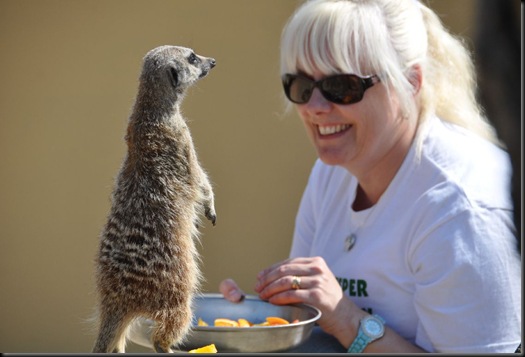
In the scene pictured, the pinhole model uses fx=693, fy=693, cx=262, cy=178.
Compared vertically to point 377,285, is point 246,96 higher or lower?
higher

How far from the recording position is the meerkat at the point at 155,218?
67cm

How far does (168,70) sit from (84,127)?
0.46 metres

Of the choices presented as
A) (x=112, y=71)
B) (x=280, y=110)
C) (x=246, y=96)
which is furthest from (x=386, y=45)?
(x=112, y=71)

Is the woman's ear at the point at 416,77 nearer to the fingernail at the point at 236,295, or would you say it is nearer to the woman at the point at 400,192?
the woman at the point at 400,192

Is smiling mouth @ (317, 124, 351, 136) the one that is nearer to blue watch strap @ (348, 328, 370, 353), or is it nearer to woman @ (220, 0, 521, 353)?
woman @ (220, 0, 521, 353)

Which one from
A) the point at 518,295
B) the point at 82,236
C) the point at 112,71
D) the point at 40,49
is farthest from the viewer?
the point at 518,295

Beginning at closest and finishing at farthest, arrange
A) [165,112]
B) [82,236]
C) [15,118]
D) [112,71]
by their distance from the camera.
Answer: [165,112]
[15,118]
[112,71]
[82,236]

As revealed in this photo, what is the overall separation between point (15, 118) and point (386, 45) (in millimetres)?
905

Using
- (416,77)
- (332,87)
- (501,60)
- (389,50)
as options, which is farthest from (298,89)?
(501,60)

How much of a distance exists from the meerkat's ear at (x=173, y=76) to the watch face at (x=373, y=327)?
3.13 ft

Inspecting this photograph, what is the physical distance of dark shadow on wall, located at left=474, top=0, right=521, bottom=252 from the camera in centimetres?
31

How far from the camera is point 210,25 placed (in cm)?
109

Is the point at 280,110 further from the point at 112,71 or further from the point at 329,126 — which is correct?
the point at 112,71

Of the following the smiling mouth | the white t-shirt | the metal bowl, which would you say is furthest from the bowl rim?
the smiling mouth
